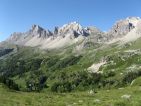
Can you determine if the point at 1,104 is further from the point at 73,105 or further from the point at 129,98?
the point at 129,98

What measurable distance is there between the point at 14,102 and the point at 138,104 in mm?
16895

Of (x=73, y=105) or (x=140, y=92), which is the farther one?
(x=140, y=92)

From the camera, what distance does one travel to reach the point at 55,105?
39.7 metres

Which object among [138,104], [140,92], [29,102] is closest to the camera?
[138,104]

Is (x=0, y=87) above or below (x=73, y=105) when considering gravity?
above

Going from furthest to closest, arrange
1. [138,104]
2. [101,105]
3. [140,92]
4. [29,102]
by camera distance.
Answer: [140,92], [29,102], [101,105], [138,104]

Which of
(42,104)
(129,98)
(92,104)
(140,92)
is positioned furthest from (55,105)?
(140,92)

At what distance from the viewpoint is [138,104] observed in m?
35.1

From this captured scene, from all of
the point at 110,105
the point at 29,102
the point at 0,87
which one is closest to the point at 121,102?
the point at 110,105

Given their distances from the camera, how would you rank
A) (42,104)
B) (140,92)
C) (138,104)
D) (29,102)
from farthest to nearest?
(140,92) → (29,102) → (42,104) → (138,104)

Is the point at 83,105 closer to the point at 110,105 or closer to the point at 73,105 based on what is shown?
the point at 73,105

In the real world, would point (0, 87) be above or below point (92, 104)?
above

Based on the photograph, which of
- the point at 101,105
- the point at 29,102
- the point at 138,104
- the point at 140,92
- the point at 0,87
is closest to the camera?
the point at 138,104

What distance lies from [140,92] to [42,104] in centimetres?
1613
